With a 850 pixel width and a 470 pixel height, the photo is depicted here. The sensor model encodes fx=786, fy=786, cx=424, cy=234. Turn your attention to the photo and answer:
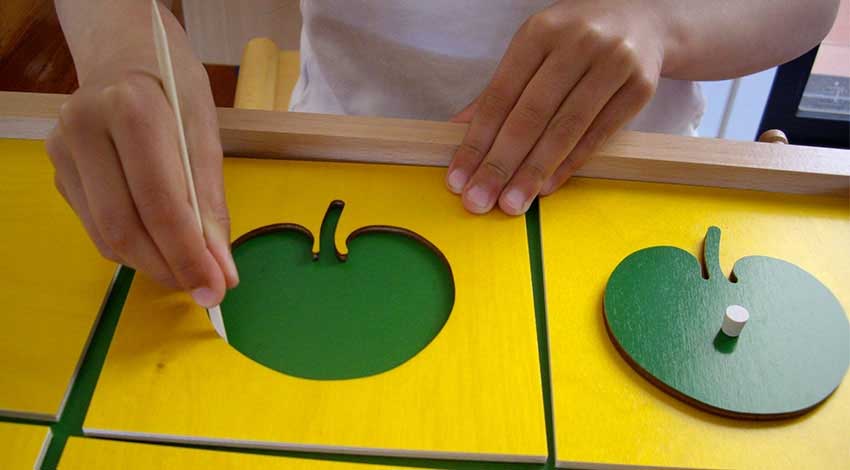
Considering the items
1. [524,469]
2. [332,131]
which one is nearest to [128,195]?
[332,131]

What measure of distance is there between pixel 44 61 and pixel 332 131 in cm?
113

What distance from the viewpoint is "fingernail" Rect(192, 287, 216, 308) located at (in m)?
0.52

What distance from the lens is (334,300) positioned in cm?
58

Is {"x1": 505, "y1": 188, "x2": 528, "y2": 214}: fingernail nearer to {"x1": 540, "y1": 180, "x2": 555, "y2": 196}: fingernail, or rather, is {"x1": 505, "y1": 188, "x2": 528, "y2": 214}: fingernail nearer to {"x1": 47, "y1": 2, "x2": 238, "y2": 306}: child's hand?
{"x1": 540, "y1": 180, "x2": 555, "y2": 196}: fingernail

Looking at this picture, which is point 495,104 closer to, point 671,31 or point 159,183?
point 671,31

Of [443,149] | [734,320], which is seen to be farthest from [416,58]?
[734,320]

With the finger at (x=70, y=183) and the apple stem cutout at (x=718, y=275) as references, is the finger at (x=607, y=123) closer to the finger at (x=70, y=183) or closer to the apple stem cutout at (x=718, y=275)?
the apple stem cutout at (x=718, y=275)

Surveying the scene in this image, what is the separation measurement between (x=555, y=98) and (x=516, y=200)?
0.09m

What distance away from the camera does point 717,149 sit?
0.68 metres

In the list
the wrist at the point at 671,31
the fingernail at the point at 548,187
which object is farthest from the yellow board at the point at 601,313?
the wrist at the point at 671,31

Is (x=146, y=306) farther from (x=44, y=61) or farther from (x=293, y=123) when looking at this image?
(x=44, y=61)

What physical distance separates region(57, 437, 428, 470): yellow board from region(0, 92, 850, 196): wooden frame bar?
0.92ft

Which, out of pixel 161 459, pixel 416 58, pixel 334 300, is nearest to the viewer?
pixel 161 459

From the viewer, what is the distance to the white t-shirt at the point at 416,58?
828 millimetres
